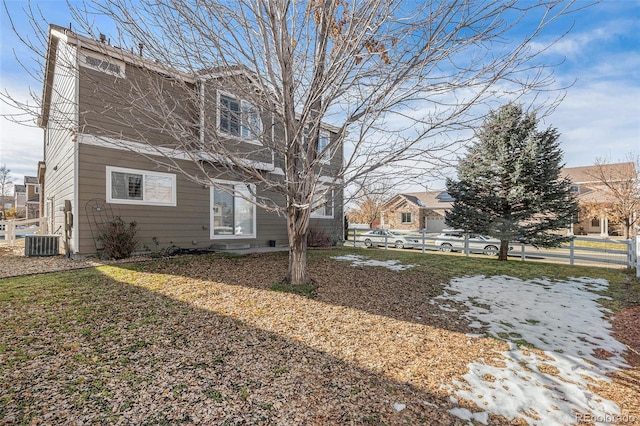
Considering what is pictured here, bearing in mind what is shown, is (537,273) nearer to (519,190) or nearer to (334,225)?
(519,190)

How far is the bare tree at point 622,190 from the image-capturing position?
59.8 ft

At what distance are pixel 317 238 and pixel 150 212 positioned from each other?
6.37 metres

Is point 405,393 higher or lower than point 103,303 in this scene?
lower

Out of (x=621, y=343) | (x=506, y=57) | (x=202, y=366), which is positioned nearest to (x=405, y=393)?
(x=202, y=366)

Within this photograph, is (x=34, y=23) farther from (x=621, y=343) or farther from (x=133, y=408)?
(x=621, y=343)

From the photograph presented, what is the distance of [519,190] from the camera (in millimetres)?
10312

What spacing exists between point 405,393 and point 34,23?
20.7 feet

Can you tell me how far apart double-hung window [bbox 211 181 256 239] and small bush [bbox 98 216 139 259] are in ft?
8.49

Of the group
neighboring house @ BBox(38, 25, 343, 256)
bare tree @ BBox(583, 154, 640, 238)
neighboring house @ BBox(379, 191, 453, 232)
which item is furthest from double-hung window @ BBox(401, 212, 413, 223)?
neighboring house @ BBox(38, 25, 343, 256)

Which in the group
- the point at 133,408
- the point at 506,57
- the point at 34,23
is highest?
the point at 34,23

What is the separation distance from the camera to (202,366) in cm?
303

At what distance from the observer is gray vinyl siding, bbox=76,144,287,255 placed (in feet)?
25.3

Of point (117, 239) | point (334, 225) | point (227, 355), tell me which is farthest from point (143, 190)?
point (334, 225)

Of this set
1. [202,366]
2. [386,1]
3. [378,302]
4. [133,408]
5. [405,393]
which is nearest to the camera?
[133,408]
